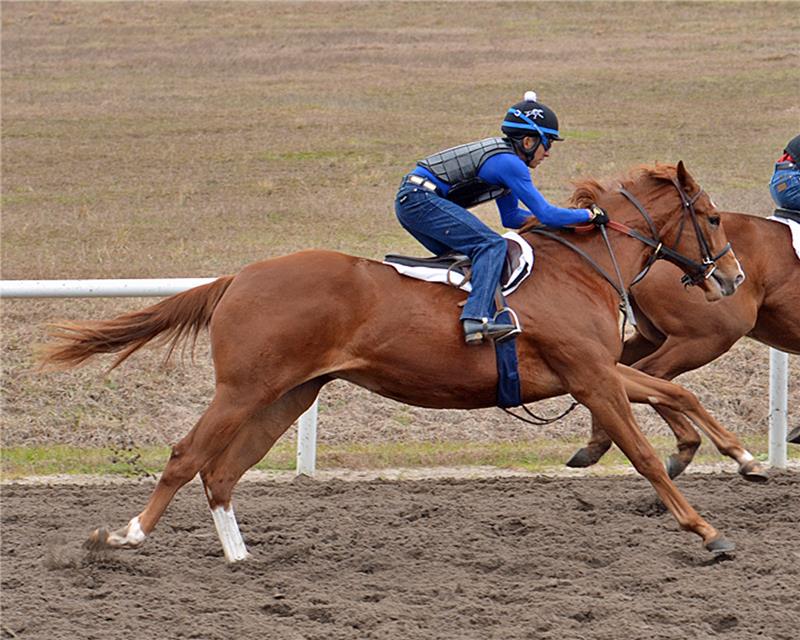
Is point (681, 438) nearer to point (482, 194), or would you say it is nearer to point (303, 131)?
point (482, 194)

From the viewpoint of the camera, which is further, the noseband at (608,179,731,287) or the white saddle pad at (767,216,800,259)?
the white saddle pad at (767,216,800,259)

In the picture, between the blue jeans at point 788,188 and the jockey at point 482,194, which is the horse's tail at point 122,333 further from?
the blue jeans at point 788,188

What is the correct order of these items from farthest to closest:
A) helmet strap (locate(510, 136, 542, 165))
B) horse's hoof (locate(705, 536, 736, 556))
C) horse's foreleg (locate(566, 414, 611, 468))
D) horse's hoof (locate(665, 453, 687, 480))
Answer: horse's foreleg (locate(566, 414, 611, 468))
horse's hoof (locate(665, 453, 687, 480))
helmet strap (locate(510, 136, 542, 165))
horse's hoof (locate(705, 536, 736, 556))

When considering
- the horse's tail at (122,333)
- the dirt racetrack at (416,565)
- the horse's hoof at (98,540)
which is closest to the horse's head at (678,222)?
the dirt racetrack at (416,565)

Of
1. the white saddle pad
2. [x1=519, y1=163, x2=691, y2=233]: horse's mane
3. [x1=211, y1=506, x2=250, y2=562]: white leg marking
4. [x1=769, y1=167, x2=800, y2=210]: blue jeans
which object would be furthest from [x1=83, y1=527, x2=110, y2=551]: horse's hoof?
[x1=769, y1=167, x2=800, y2=210]: blue jeans

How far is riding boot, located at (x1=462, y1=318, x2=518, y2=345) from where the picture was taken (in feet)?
22.1

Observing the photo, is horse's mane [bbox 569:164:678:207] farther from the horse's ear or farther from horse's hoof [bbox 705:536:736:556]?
horse's hoof [bbox 705:536:736:556]

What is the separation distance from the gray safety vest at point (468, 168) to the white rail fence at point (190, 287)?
5.85ft

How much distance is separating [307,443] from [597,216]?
8.54 ft

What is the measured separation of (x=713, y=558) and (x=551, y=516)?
1.23 metres


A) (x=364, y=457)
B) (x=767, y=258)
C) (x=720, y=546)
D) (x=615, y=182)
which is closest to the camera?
(x=720, y=546)

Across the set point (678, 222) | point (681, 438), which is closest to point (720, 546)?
point (681, 438)

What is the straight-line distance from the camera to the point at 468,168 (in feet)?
23.4

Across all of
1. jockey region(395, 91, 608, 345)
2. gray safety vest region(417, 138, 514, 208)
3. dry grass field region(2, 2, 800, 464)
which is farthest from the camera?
dry grass field region(2, 2, 800, 464)
